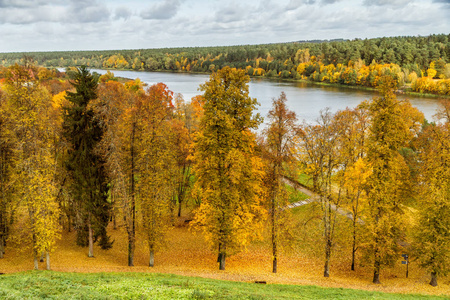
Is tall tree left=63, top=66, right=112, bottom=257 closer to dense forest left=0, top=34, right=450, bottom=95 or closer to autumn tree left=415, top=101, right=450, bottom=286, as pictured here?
autumn tree left=415, top=101, right=450, bottom=286

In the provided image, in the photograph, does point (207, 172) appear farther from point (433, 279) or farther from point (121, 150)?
point (433, 279)

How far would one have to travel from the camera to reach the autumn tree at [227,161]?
18.5m

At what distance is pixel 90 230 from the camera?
21.2m

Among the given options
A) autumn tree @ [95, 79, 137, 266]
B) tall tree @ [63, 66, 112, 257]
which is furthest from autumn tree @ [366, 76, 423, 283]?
tall tree @ [63, 66, 112, 257]

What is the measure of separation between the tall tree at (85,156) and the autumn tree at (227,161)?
20.6ft

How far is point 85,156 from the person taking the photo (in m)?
20.0

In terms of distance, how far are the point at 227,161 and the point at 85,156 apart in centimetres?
846

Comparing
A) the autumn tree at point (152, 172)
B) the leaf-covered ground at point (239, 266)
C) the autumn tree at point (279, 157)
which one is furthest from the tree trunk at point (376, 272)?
→ the autumn tree at point (152, 172)

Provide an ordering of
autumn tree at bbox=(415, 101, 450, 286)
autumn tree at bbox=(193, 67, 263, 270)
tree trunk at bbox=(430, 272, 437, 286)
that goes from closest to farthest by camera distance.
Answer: autumn tree at bbox=(193, 67, 263, 270)
autumn tree at bbox=(415, 101, 450, 286)
tree trunk at bbox=(430, 272, 437, 286)

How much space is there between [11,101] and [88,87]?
4296mm

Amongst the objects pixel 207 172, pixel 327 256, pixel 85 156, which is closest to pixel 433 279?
pixel 327 256

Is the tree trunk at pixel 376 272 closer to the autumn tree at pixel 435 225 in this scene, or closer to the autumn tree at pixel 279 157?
the autumn tree at pixel 435 225

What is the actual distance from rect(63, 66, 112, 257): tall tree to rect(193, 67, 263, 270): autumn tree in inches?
247

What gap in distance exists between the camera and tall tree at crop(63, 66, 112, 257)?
2000 cm
